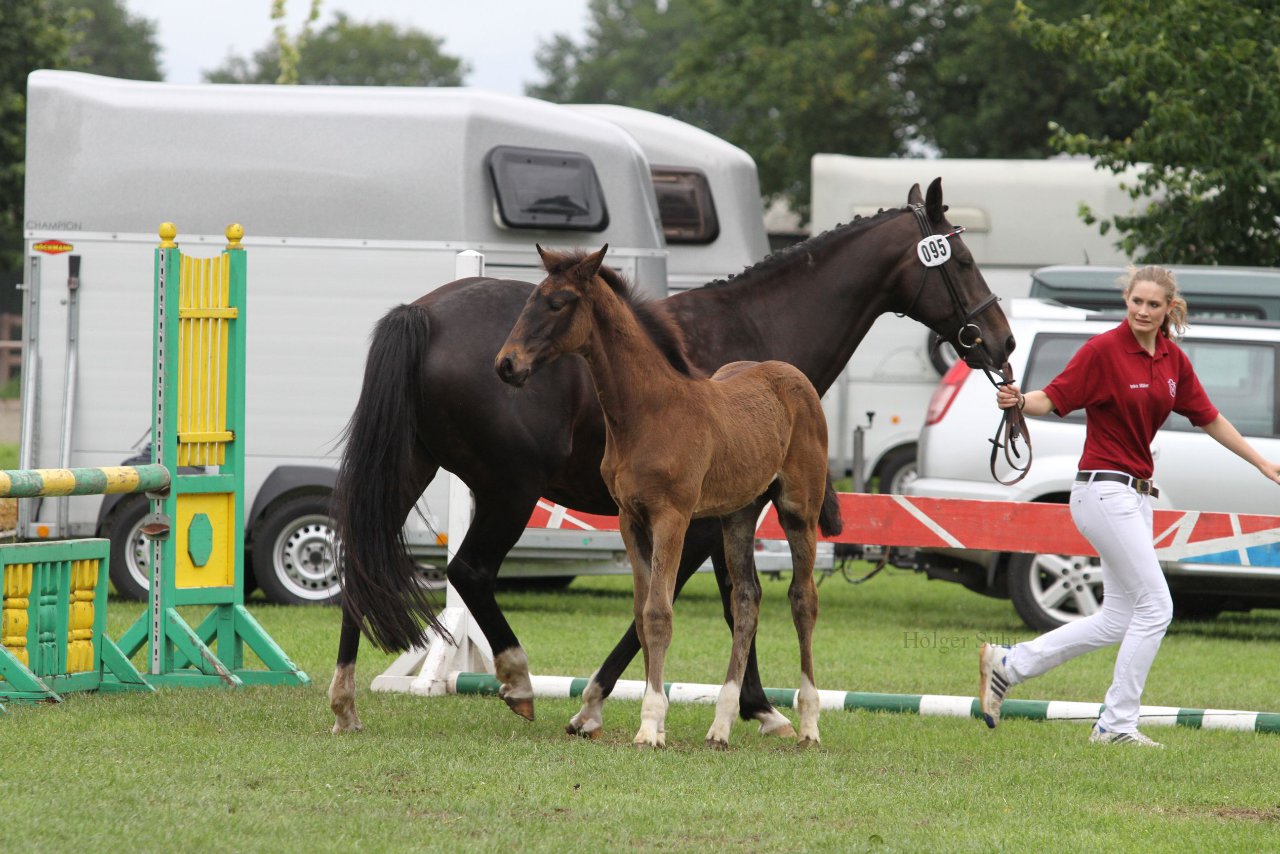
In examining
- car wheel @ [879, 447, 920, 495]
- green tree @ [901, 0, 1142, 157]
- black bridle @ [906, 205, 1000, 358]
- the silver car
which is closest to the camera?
black bridle @ [906, 205, 1000, 358]

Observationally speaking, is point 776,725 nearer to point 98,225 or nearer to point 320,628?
point 320,628

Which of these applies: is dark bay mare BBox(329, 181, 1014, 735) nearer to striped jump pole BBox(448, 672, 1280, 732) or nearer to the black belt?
striped jump pole BBox(448, 672, 1280, 732)

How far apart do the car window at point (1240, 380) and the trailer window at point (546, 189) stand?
14.4 ft

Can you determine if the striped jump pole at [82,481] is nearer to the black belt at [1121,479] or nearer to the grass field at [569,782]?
the grass field at [569,782]

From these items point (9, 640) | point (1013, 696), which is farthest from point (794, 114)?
point (9, 640)

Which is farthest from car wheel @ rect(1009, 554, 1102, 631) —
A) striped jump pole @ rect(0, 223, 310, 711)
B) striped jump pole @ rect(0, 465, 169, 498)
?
striped jump pole @ rect(0, 465, 169, 498)

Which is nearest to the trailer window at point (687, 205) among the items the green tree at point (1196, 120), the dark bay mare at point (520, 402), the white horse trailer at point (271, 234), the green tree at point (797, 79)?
the white horse trailer at point (271, 234)

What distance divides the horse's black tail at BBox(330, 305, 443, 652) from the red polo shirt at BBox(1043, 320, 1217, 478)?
2.70m

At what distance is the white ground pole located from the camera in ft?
26.0

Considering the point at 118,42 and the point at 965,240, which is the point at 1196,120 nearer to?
the point at 965,240

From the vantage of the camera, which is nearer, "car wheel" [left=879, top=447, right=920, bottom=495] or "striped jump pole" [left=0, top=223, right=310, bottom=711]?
"striped jump pole" [left=0, top=223, right=310, bottom=711]

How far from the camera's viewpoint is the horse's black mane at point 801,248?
7504 millimetres

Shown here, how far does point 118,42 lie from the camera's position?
223 feet

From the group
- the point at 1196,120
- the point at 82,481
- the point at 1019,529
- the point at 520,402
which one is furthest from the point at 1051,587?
the point at 82,481
